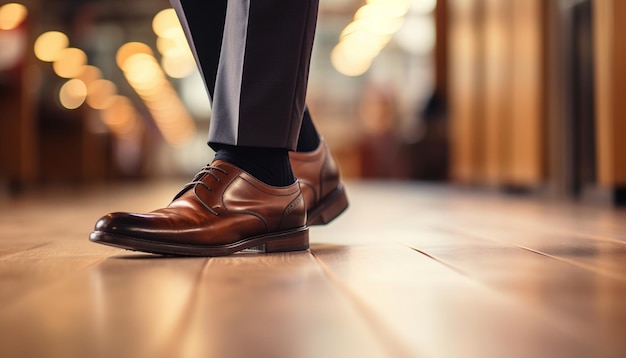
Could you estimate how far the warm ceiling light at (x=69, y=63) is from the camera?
713 centimetres

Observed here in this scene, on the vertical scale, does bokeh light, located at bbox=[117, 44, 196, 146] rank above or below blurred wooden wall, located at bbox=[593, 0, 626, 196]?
above

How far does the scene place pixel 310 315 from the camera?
0.52 metres

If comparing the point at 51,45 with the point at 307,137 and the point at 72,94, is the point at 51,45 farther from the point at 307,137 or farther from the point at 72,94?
the point at 307,137

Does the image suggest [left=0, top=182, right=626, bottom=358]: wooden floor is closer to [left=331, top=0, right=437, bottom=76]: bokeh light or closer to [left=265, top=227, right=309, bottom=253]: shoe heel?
[left=265, top=227, right=309, bottom=253]: shoe heel

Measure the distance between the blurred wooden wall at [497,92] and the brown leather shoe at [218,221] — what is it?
7.24 feet

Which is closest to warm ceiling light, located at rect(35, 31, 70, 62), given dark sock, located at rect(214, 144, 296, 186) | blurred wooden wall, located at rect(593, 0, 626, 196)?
blurred wooden wall, located at rect(593, 0, 626, 196)

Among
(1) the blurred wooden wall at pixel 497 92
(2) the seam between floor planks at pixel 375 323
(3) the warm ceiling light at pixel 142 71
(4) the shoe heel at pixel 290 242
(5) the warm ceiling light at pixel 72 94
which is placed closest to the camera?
(2) the seam between floor planks at pixel 375 323

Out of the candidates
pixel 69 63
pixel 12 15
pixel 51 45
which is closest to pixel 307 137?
pixel 12 15

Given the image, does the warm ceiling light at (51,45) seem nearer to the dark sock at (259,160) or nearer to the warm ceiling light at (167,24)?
the warm ceiling light at (167,24)

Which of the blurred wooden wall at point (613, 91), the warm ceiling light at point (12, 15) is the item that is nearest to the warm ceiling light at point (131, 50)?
the warm ceiling light at point (12, 15)

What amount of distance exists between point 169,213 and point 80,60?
25.3 feet

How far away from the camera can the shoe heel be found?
960 millimetres

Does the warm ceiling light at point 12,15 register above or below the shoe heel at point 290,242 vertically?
above

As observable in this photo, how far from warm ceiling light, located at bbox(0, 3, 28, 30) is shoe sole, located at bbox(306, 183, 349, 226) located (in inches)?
115
